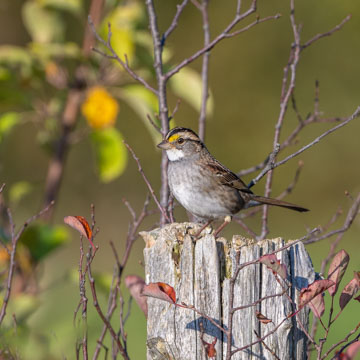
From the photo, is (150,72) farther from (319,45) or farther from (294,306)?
(319,45)

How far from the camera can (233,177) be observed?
4758 mm

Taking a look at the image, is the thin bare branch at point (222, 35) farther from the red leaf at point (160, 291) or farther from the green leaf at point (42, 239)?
the red leaf at point (160, 291)

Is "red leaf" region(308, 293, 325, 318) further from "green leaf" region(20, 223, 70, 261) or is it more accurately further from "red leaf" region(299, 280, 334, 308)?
"green leaf" region(20, 223, 70, 261)

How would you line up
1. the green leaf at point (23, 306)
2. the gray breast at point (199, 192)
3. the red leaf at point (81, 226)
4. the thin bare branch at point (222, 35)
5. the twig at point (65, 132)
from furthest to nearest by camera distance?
the twig at point (65, 132)
the green leaf at point (23, 306)
the gray breast at point (199, 192)
the thin bare branch at point (222, 35)
the red leaf at point (81, 226)

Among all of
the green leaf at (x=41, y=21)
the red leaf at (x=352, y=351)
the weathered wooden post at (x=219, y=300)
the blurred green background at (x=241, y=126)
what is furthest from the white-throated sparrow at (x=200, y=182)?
the blurred green background at (x=241, y=126)

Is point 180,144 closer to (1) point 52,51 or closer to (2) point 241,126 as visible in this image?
(1) point 52,51

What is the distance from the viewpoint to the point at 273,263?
262cm

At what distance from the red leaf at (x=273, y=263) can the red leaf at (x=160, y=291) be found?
14.1 inches

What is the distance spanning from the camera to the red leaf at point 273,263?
8.54ft

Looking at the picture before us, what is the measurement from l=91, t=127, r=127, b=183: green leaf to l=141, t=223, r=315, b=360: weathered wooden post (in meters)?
2.51

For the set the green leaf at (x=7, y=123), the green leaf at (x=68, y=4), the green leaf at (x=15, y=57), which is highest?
the green leaf at (x=68, y=4)

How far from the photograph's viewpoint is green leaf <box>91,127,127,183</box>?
5.44 metres

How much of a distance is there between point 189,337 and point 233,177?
2.01m

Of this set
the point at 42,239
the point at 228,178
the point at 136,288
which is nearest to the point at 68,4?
the point at 42,239
